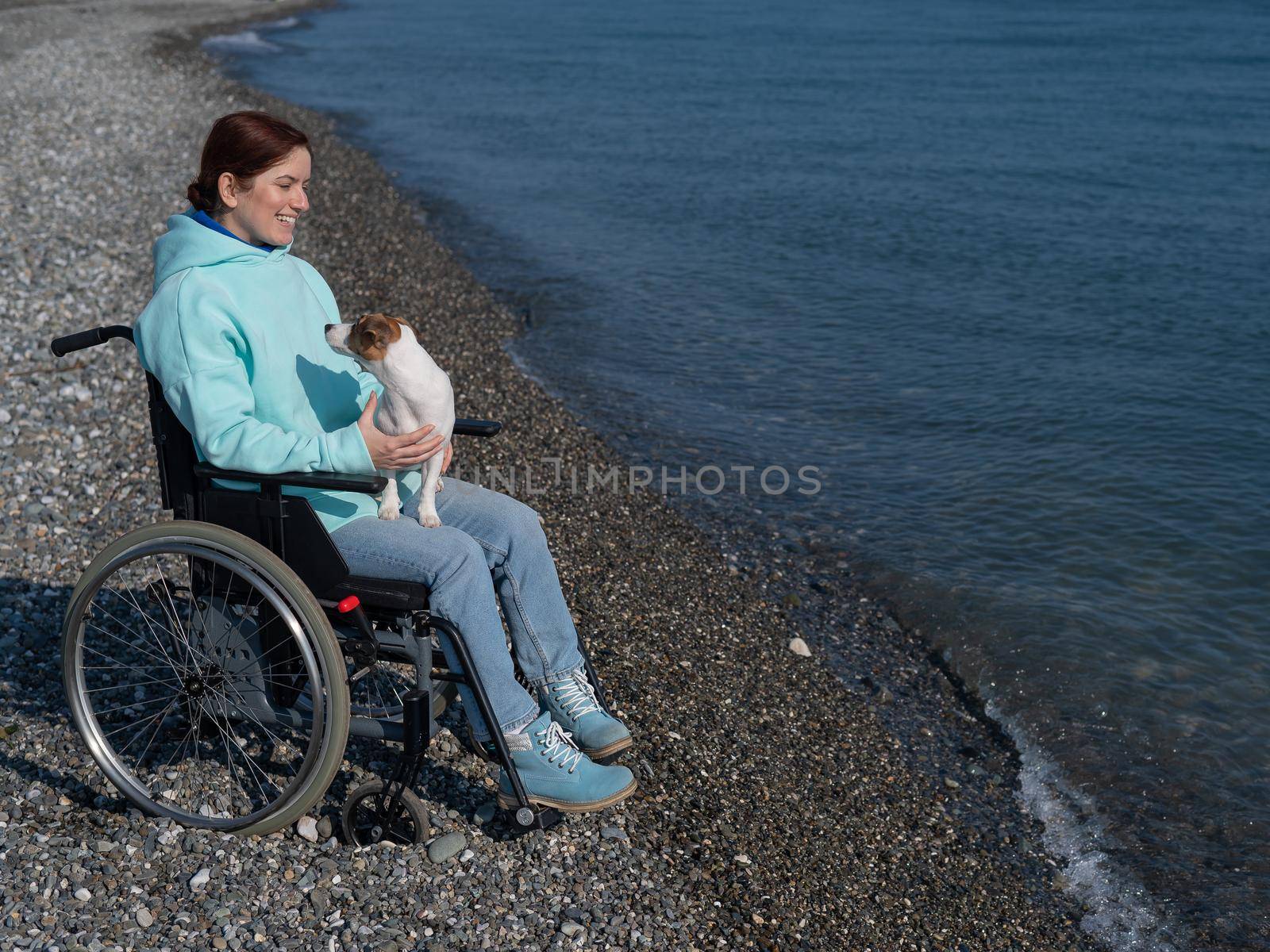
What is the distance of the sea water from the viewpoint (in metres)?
5.95

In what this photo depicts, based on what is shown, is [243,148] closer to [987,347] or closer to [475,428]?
[475,428]

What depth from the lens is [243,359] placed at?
3.41 meters

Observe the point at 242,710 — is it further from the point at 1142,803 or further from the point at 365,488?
the point at 1142,803

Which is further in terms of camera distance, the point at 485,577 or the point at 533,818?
the point at 533,818

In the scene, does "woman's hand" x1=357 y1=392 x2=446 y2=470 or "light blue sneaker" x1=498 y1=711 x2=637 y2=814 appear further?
"light blue sneaker" x1=498 y1=711 x2=637 y2=814

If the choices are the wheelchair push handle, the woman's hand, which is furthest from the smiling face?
the woman's hand

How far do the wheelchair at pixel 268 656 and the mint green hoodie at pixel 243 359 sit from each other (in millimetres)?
91

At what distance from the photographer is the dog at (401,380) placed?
3.40 m

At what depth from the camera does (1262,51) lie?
31.3 metres

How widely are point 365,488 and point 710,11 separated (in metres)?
46.9

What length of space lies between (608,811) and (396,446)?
63.2 inches

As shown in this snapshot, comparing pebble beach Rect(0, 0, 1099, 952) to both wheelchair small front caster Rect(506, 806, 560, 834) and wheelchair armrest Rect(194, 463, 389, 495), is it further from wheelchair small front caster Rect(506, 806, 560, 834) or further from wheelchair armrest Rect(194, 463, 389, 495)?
wheelchair armrest Rect(194, 463, 389, 495)

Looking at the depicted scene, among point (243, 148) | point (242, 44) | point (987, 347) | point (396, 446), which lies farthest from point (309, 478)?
point (242, 44)

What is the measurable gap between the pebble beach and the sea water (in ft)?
1.89
